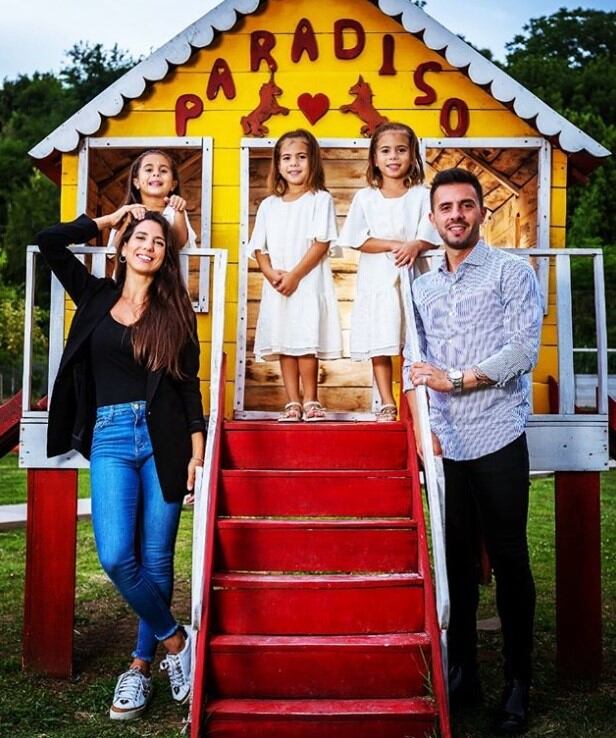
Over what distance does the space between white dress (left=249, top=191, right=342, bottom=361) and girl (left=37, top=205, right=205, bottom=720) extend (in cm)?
152

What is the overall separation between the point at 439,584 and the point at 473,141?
13.7 ft

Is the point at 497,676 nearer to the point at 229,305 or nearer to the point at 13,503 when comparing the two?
the point at 229,305

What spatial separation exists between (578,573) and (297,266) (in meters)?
2.70

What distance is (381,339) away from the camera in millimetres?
6961

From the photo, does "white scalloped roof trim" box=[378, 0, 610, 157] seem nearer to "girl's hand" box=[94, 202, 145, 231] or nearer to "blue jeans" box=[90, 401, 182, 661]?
"girl's hand" box=[94, 202, 145, 231]

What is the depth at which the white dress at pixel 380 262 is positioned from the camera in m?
6.96

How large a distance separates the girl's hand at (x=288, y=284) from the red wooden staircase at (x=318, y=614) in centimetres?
136

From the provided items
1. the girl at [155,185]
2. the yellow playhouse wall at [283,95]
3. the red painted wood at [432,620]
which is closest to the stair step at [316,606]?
the red painted wood at [432,620]

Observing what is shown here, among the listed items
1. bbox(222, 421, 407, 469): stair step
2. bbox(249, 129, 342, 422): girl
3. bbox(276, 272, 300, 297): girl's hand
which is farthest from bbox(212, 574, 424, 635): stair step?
bbox(276, 272, 300, 297): girl's hand

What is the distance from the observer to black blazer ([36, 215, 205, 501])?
5391 mm

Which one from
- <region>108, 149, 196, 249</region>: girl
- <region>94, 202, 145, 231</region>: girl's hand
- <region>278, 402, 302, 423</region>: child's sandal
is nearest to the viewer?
<region>94, 202, 145, 231</region>: girl's hand

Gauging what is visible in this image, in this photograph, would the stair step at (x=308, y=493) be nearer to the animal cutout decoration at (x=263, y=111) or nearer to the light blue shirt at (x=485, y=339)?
the light blue shirt at (x=485, y=339)

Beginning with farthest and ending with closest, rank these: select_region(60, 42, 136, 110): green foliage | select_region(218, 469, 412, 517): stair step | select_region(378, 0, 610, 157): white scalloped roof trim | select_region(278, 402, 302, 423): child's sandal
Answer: select_region(60, 42, 136, 110): green foliage, select_region(378, 0, 610, 157): white scalloped roof trim, select_region(278, 402, 302, 423): child's sandal, select_region(218, 469, 412, 517): stair step

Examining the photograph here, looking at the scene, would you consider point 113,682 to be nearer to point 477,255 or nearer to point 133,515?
point 133,515
